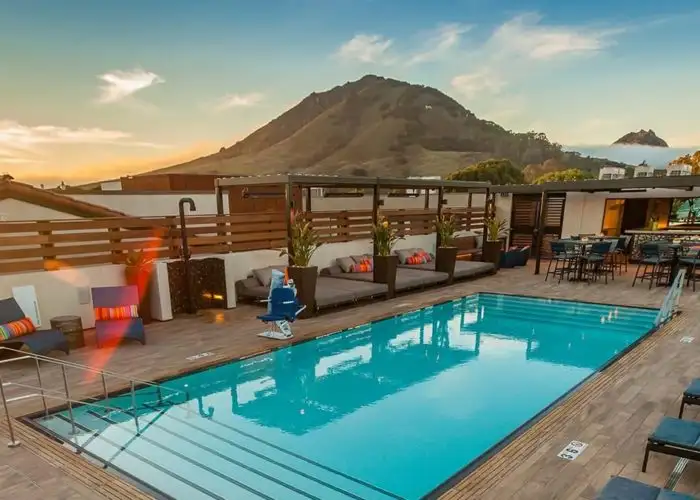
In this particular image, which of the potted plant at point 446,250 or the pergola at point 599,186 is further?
the potted plant at point 446,250

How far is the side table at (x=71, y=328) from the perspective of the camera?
21.1 ft

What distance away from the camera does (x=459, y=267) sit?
12.6 m

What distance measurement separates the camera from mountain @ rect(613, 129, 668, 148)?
51656mm

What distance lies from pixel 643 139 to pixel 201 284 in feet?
197

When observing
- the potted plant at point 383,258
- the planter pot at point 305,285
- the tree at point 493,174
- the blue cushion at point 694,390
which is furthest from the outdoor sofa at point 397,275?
the tree at point 493,174

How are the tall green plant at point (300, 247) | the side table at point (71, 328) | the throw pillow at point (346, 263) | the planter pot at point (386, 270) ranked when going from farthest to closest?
the throw pillow at point (346, 263)
the planter pot at point (386, 270)
the tall green plant at point (300, 247)
the side table at point (71, 328)

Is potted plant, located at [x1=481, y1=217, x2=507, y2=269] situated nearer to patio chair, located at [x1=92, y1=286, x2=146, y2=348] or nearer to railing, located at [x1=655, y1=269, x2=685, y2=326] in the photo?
railing, located at [x1=655, y1=269, x2=685, y2=326]

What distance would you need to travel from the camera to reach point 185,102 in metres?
35.4

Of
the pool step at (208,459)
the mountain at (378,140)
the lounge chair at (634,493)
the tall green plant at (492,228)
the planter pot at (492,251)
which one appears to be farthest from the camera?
the mountain at (378,140)

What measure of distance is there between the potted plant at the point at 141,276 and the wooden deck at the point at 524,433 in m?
0.47

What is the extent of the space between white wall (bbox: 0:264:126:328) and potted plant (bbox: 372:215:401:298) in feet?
17.1

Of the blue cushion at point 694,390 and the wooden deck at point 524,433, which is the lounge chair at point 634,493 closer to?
the wooden deck at point 524,433

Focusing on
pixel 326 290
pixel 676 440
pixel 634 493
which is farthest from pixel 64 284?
pixel 676 440

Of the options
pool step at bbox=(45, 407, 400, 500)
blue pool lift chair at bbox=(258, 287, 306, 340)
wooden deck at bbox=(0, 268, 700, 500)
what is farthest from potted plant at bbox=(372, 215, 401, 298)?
pool step at bbox=(45, 407, 400, 500)
